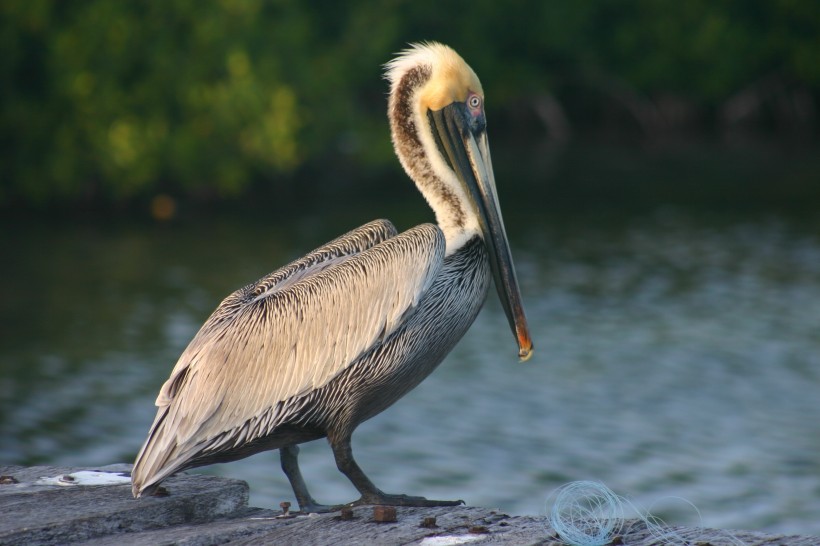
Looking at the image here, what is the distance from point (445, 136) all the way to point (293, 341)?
2.65 feet

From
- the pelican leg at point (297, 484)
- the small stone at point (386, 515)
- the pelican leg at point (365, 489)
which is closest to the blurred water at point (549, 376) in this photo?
the pelican leg at point (365, 489)

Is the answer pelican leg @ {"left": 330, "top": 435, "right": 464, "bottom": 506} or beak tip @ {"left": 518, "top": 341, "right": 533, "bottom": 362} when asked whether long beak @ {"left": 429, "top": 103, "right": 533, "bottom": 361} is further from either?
pelican leg @ {"left": 330, "top": 435, "right": 464, "bottom": 506}

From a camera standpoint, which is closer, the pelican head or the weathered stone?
the weathered stone

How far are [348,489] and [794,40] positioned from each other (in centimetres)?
2873

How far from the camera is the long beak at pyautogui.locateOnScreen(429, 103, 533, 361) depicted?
11.8 ft

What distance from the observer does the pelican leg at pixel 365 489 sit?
3.35m

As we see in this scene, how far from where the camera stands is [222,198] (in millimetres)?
21688

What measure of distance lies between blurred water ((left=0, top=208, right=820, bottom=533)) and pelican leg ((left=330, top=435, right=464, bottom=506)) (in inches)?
58.7

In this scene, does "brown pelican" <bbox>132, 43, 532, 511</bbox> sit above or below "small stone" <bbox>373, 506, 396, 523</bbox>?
above

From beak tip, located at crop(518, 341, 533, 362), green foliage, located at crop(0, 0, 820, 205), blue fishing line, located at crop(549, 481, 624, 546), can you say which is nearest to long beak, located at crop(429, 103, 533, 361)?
beak tip, located at crop(518, 341, 533, 362)

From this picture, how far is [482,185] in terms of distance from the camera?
3699 mm

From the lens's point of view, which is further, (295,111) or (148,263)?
(295,111)

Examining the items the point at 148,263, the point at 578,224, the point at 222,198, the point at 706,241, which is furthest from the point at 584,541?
the point at 222,198

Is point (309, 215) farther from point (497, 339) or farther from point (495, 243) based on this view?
point (495, 243)
